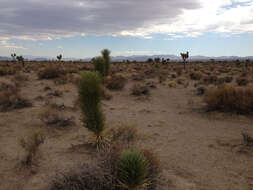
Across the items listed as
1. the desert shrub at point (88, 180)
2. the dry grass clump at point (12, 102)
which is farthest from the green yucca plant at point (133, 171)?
the dry grass clump at point (12, 102)

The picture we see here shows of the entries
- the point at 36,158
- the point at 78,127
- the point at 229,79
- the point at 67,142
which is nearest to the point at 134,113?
the point at 78,127

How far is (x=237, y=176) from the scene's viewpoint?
165 inches

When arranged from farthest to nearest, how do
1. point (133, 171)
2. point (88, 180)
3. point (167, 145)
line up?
point (167, 145), point (88, 180), point (133, 171)

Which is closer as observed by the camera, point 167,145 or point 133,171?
point 133,171

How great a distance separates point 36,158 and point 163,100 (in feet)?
28.3

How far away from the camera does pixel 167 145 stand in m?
5.88

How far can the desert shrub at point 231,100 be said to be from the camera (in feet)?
27.7

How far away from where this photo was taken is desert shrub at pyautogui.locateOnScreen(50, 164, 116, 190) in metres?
3.20

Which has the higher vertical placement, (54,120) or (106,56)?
(106,56)

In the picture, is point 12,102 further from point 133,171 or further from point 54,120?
point 133,171

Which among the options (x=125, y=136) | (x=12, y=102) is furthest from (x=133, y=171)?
(x=12, y=102)

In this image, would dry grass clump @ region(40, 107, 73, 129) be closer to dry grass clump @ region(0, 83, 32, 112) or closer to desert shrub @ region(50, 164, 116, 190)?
dry grass clump @ region(0, 83, 32, 112)

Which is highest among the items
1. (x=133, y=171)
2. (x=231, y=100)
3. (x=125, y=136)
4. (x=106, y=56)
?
(x=106, y=56)

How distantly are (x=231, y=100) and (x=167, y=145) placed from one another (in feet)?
15.0
